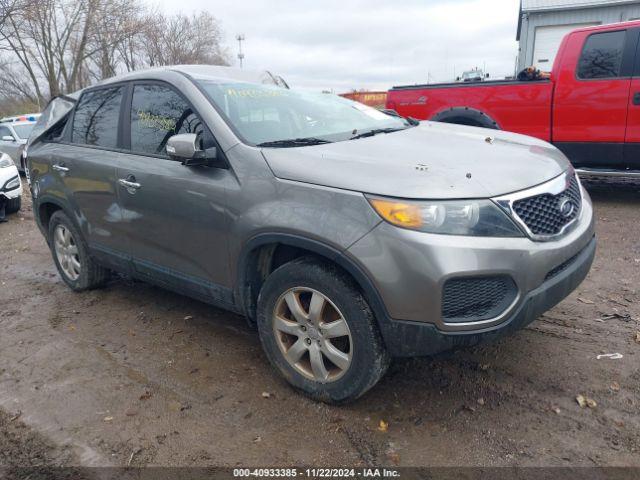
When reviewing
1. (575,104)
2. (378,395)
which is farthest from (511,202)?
(575,104)

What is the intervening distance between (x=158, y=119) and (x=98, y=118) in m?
0.89

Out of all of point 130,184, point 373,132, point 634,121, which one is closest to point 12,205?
point 130,184

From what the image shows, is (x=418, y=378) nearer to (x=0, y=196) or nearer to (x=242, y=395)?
(x=242, y=395)

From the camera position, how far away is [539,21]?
16.6m

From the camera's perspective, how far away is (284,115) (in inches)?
133

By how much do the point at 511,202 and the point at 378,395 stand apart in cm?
128

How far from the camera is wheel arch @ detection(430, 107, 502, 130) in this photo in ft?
22.6

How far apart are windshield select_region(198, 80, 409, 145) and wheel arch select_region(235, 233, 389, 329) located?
0.62 metres

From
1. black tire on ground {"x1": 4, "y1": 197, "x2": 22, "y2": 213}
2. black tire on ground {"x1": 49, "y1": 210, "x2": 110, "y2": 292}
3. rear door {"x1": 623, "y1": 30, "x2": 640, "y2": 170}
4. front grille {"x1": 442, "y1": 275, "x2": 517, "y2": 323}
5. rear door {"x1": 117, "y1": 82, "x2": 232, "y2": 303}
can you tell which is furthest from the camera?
black tire on ground {"x1": 4, "y1": 197, "x2": 22, "y2": 213}

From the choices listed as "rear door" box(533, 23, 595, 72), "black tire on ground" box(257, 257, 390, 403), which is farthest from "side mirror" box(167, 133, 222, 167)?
"rear door" box(533, 23, 595, 72)

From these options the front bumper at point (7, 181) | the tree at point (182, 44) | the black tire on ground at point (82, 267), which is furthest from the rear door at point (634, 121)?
the tree at point (182, 44)

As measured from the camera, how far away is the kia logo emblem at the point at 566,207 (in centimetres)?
263

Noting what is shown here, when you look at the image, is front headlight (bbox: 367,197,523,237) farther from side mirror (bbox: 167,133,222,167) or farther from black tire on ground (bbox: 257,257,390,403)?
side mirror (bbox: 167,133,222,167)

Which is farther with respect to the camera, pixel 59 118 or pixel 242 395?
pixel 59 118
